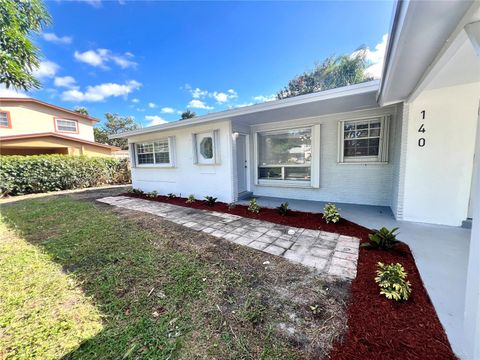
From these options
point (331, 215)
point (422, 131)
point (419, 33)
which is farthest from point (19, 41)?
point (422, 131)

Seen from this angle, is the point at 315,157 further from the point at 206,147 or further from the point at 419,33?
the point at 419,33

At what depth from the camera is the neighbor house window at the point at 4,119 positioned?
1245 cm

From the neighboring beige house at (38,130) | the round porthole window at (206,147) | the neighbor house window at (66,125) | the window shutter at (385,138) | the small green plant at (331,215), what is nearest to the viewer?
the small green plant at (331,215)

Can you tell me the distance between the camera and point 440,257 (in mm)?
2664

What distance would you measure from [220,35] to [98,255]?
953 cm

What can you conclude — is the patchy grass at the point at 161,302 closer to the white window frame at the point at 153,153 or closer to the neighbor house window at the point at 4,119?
the white window frame at the point at 153,153

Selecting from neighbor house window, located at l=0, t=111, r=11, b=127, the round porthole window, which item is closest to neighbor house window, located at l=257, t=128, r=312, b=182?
the round porthole window

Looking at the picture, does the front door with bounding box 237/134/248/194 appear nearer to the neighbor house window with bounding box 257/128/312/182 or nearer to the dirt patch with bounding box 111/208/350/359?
the neighbor house window with bounding box 257/128/312/182

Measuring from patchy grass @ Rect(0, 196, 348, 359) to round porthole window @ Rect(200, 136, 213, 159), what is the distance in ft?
11.6

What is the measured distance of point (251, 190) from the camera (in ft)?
23.8

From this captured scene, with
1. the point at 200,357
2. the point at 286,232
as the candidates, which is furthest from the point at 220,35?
the point at 200,357

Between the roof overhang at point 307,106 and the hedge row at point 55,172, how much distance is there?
8155 mm

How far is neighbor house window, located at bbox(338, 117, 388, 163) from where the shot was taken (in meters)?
5.01

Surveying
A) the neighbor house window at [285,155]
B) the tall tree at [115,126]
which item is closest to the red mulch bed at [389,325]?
the neighbor house window at [285,155]
